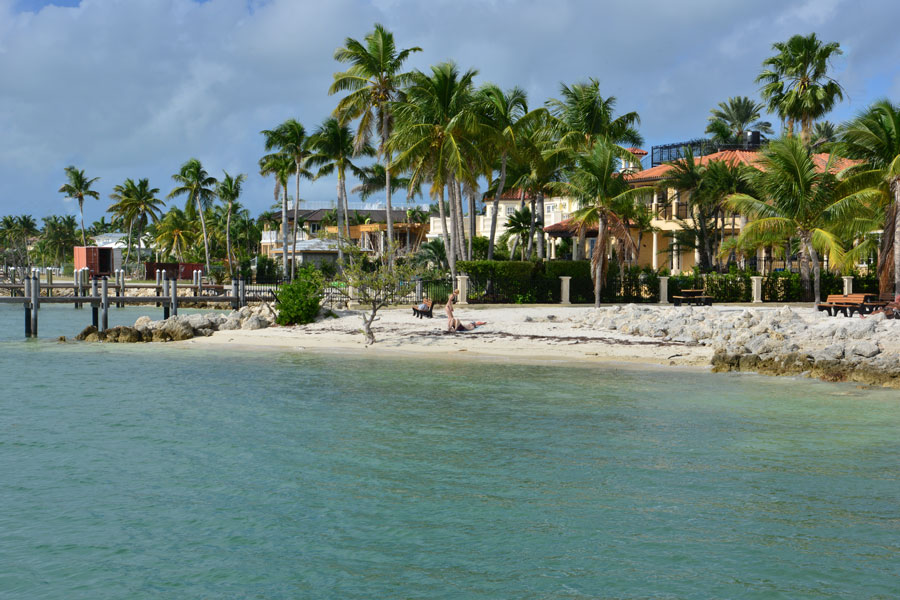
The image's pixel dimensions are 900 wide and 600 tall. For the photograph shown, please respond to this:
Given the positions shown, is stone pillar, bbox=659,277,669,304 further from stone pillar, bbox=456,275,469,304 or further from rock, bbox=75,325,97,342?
rock, bbox=75,325,97,342

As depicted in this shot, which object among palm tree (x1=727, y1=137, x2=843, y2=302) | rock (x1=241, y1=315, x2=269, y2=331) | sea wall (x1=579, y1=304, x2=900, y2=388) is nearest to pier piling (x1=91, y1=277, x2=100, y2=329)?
rock (x1=241, y1=315, x2=269, y2=331)

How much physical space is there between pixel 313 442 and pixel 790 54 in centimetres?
4535

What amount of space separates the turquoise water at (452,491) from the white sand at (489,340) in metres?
4.17

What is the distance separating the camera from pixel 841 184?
36781 mm

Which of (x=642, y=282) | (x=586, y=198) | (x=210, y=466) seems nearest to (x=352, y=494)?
(x=210, y=466)

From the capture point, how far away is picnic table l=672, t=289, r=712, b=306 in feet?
118

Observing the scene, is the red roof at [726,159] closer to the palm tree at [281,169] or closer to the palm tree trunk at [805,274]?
the palm tree trunk at [805,274]

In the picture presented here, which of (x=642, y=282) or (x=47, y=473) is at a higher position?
(x=642, y=282)

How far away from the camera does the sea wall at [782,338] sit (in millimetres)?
21812

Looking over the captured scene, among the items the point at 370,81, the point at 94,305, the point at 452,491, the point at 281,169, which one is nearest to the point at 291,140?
the point at 281,169

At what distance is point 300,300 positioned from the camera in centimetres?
3253

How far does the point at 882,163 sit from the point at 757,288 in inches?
320

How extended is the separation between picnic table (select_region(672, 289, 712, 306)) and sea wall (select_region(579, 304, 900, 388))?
5803 mm

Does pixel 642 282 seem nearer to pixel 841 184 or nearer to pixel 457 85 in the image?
pixel 841 184
